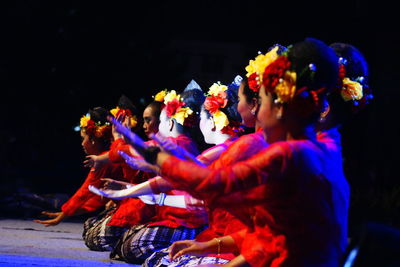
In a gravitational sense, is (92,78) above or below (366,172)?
above

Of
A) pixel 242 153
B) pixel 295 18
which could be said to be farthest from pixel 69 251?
pixel 295 18

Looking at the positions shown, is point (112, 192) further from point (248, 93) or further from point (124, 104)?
point (124, 104)

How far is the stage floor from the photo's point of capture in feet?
19.3

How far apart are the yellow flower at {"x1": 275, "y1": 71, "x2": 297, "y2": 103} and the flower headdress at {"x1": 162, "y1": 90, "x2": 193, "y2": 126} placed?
2546 mm

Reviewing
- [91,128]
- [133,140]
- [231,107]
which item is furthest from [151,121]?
[133,140]

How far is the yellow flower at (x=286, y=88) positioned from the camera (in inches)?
109

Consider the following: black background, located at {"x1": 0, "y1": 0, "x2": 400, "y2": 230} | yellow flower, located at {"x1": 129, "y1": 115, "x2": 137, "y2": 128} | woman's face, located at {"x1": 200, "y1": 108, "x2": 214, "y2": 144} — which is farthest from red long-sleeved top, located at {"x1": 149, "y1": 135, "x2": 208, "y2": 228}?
black background, located at {"x1": 0, "y1": 0, "x2": 400, "y2": 230}

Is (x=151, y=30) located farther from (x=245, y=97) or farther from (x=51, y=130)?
(x=245, y=97)

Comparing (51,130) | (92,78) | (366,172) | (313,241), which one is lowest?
(366,172)

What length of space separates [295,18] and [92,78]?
662cm

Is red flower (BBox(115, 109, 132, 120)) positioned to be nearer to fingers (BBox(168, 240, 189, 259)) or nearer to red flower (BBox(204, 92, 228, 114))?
red flower (BBox(204, 92, 228, 114))

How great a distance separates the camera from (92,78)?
11438 millimetres

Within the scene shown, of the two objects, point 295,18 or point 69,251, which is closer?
point 69,251

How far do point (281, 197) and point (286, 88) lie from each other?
44cm
